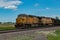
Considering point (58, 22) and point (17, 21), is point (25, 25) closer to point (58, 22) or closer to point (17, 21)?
point (17, 21)

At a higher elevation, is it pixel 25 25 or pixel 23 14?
pixel 23 14

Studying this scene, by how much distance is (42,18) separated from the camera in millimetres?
51406

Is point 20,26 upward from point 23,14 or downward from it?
downward

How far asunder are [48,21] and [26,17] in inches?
643

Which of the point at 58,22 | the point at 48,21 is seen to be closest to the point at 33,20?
the point at 48,21

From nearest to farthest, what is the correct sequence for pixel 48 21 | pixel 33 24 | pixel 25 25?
pixel 25 25 → pixel 33 24 → pixel 48 21

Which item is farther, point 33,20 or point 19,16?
point 33,20

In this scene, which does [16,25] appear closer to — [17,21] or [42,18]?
[17,21]

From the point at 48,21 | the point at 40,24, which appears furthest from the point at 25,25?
the point at 48,21

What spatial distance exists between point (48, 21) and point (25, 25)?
17001 mm

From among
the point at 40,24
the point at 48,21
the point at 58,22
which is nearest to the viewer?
the point at 40,24

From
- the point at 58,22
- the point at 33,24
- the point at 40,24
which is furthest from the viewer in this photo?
the point at 58,22

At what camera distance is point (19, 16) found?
3972cm

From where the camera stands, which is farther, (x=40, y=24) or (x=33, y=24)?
(x=40, y=24)
